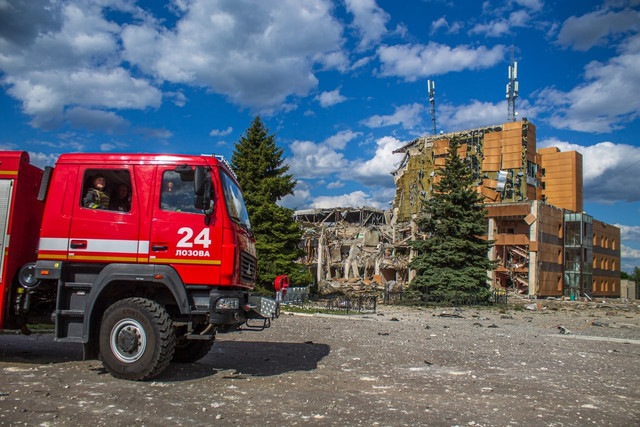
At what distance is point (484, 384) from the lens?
7.44 meters

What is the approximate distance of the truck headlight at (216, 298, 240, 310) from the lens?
680cm

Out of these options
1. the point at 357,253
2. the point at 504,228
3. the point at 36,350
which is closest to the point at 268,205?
the point at 36,350

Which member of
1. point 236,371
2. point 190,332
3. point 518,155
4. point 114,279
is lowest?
point 236,371

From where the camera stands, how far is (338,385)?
7.10 m

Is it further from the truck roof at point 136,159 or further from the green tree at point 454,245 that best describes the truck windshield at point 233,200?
the green tree at point 454,245

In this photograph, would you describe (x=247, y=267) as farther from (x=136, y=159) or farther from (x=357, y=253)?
(x=357, y=253)

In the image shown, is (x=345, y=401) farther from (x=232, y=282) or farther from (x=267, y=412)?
(x=232, y=282)

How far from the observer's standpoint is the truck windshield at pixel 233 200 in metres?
7.37

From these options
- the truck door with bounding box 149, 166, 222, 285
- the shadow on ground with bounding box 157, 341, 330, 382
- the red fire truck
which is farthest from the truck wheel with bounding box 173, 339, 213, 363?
the truck door with bounding box 149, 166, 222, 285

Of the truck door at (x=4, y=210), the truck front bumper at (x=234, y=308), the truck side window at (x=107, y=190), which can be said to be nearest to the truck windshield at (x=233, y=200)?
the truck front bumper at (x=234, y=308)

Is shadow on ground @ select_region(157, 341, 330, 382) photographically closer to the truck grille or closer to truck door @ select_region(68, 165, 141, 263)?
the truck grille

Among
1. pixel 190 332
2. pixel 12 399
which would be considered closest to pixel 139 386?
pixel 190 332

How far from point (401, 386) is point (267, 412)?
8.08ft

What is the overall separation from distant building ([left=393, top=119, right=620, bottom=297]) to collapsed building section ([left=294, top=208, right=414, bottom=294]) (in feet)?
16.1
